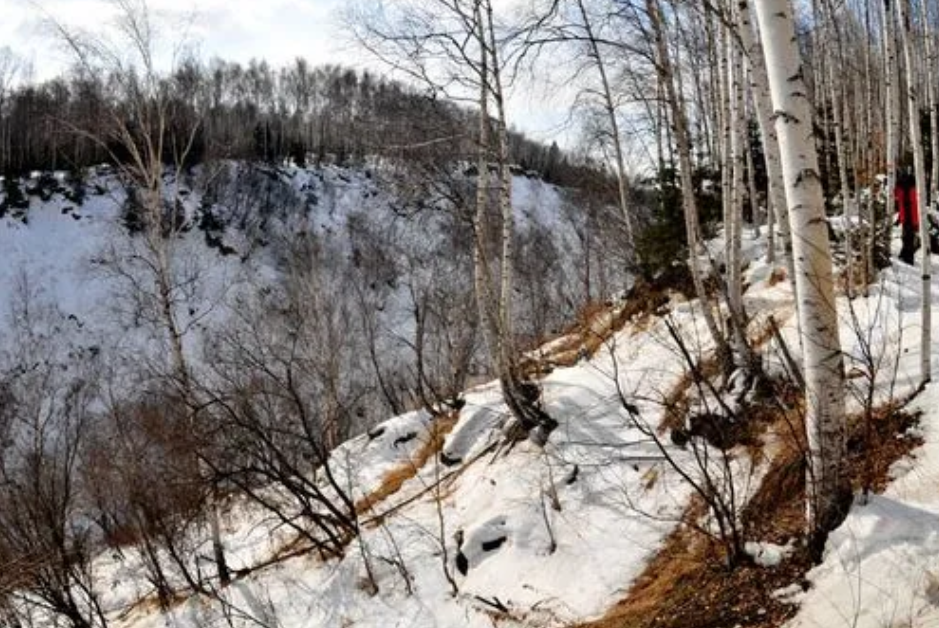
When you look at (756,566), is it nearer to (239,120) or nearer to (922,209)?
(922,209)

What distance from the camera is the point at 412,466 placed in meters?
13.6

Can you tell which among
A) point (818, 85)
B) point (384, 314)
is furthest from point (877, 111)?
point (384, 314)

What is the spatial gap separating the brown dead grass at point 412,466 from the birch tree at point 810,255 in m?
8.49

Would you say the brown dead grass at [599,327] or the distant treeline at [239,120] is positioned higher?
the distant treeline at [239,120]

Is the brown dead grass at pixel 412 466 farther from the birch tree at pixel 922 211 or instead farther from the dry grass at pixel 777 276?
the birch tree at pixel 922 211

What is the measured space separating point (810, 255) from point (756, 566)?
7.36 feet

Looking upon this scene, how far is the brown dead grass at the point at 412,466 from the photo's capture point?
520 inches

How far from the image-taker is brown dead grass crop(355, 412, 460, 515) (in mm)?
13211

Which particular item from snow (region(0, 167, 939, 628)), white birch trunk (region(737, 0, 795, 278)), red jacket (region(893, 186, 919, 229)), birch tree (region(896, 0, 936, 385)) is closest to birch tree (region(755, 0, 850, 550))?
snow (region(0, 167, 939, 628))

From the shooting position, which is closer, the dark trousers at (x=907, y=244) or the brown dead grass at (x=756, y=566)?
the brown dead grass at (x=756, y=566)

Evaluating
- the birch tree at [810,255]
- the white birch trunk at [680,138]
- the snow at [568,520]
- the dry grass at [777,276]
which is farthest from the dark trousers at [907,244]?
the birch tree at [810,255]

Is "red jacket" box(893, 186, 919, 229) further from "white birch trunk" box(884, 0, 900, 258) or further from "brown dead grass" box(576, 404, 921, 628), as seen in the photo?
"brown dead grass" box(576, 404, 921, 628)

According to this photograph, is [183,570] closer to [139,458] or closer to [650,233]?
[139,458]

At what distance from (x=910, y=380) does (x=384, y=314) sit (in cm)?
3243
